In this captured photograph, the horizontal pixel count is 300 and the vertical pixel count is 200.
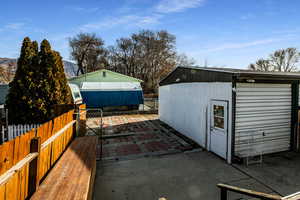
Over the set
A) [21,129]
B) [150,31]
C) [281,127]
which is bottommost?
[21,129]

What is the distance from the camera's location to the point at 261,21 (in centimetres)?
848

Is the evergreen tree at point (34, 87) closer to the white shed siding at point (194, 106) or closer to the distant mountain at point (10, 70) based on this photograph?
the white shed siding at point (194, 106)

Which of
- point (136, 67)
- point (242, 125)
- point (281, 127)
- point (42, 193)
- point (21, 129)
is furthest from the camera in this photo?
point (136, 67)

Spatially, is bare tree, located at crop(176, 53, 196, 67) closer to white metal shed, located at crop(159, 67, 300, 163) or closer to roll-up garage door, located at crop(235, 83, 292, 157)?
white metal shed, located at crop(159, 67, 300, 163)

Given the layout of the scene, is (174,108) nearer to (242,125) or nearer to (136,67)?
(242,125)

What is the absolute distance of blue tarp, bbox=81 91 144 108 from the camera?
578 inches

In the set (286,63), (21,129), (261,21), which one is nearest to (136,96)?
(21,129)

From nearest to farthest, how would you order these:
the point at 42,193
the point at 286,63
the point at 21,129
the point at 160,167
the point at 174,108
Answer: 1. the point at 42,193
2. the point at 160,167
3. the point at 21,129
4. the point at 174,108
5. the point at 286,63

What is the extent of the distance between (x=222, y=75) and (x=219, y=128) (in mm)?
1735

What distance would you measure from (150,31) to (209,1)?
83.5ft

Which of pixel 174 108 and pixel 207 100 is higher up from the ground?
pixel 207 100

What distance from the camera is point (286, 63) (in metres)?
24.5

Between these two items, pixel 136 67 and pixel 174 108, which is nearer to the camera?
pixel 174 108

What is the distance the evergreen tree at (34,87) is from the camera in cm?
771
